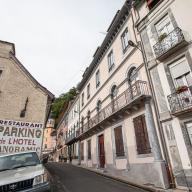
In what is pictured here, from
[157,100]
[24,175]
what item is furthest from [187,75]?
[24,175]

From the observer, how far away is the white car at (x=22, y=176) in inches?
182

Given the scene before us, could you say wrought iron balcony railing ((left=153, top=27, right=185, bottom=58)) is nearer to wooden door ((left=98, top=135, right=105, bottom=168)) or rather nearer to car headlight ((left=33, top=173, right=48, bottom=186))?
car headlight ((left=33, top=173, right=48, bottom=186))

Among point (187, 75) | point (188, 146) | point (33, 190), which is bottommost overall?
point (33, 190)

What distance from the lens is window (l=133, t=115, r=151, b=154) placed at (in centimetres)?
988

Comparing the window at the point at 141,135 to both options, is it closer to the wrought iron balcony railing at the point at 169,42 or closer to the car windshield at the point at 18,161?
the wrought iron balcony railing at the point at 169,42

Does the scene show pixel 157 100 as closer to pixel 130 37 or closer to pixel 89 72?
pixel 130 37

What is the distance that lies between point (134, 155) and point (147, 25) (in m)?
8.70

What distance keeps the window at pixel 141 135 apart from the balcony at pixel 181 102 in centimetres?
230

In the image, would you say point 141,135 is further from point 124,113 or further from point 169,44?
point 169,44

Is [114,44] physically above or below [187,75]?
above

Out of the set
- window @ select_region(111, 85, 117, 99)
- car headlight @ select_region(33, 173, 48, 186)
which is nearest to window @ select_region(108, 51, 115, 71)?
window @ select_region(111, 85, 117, 99)

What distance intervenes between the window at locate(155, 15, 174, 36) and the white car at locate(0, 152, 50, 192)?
Answer: 9851mm

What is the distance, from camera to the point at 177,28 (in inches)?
357

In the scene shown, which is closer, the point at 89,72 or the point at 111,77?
the point at 111,77
